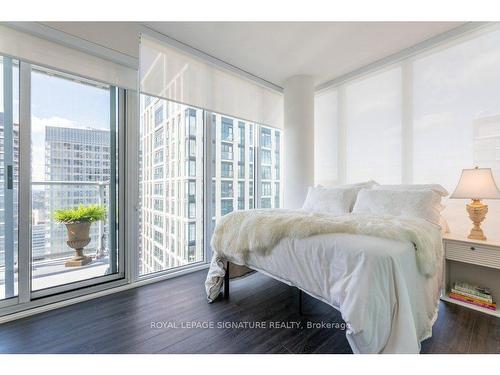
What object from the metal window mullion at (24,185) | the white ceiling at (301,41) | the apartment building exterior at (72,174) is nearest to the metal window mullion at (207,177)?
the white ceiling at (301,41)

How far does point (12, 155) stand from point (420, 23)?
397cm

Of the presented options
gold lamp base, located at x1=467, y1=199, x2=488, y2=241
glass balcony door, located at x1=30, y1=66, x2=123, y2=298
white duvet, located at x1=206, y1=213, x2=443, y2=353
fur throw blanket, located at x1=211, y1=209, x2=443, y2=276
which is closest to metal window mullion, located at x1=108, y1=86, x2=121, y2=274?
glass balcony door, located at x1=30, y1=66, x2=123, y2=298

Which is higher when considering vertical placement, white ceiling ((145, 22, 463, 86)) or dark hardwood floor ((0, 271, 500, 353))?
white ceiling ((145, 22, 463, 86))

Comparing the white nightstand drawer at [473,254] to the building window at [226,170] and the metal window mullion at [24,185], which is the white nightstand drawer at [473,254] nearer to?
the building window at [226,170]

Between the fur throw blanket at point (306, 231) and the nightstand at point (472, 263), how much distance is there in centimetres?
17

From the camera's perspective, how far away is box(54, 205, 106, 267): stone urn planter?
2.16 metres

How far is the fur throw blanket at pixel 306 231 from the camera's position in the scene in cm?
137

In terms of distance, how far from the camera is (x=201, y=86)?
2.87m

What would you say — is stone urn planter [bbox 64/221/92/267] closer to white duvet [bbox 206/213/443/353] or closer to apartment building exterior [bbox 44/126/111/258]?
apartment building exterior [bbox 44/126/111/258]

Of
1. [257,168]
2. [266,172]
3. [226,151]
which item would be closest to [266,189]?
[266,172]

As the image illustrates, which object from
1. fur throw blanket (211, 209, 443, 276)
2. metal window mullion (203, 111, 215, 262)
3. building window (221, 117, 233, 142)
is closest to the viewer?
fur throw blanket (211, 209, 443, 276)

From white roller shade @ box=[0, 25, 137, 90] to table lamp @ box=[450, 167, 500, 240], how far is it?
323cm

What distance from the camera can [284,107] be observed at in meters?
3.60

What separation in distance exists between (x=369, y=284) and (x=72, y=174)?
2.57 metres
